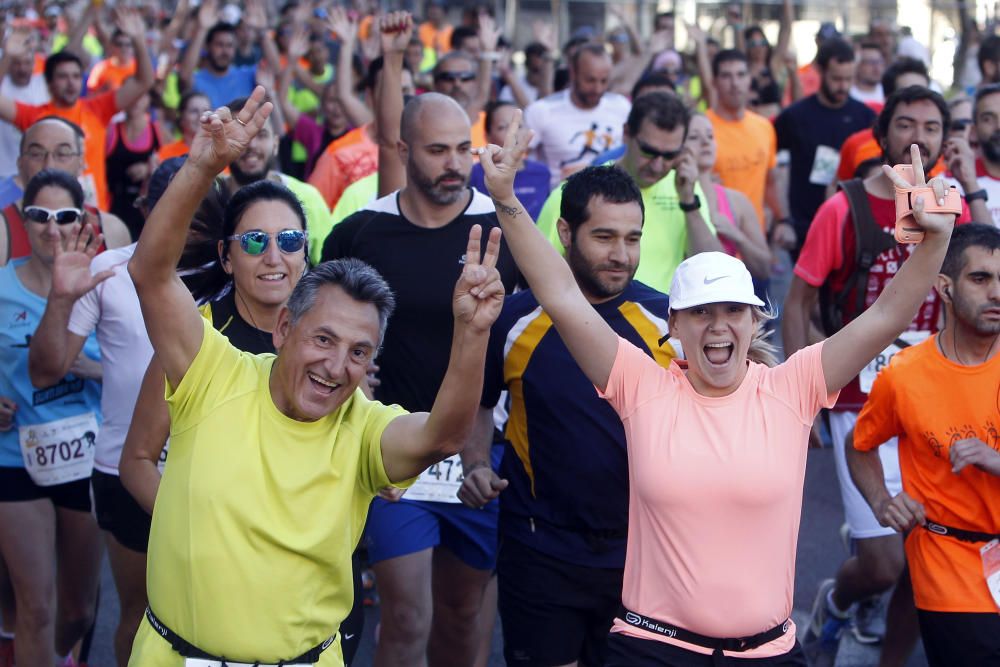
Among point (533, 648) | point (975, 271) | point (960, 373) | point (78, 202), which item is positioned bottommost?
point (533, 648)

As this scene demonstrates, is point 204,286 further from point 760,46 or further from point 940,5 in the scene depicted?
point 940,5

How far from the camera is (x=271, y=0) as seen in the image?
23.2 metres

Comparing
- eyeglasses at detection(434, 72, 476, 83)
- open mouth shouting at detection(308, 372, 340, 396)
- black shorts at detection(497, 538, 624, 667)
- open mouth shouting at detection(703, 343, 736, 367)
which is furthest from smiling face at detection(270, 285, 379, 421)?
eyeglasses at detection(434, 72, 476, 83)

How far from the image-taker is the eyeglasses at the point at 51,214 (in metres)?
5.50

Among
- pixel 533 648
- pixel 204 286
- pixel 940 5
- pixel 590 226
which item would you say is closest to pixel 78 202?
pixel 204 286

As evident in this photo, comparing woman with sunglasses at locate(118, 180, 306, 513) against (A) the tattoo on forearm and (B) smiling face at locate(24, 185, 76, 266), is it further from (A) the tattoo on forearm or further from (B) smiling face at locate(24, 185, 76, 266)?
(B) smiling face at locate(24, 185, 76, 266)

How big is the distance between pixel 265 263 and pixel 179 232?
115cm

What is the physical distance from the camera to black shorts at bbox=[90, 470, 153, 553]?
4922 millimetres

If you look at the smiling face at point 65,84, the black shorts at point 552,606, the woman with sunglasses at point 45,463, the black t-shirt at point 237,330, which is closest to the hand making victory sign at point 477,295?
the black t-shirt at point 237,330

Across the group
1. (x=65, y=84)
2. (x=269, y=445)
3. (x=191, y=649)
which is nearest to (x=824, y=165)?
(x=65, y=84)

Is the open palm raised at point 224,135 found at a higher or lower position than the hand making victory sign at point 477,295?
higher

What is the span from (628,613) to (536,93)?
35.0 feet

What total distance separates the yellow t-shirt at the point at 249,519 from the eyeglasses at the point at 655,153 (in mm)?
3039

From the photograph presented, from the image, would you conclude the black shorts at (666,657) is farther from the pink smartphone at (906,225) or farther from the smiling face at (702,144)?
the smiling face at (702,144)
